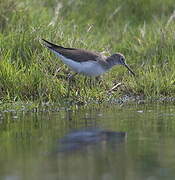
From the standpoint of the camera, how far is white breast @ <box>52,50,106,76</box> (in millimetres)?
9070

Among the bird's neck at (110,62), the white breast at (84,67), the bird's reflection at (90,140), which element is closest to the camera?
the bird's reflection at (90,140)

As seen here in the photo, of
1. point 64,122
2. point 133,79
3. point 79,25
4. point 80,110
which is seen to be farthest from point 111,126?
point 79,25

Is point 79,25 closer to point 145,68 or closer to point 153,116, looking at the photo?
point 145,68

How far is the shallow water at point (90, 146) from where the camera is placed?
523 centimetres

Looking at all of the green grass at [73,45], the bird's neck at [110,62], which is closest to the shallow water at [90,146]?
the green grass at [73,45]

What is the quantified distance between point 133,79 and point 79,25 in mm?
2654

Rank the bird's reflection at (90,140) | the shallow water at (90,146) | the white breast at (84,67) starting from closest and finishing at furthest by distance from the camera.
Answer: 1. the shallow water at (90,146)
2. the bird's reflection at (90,140)
3. the white breast at (84,67)

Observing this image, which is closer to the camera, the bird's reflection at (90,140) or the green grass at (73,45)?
the bird's reflection at (90,140)

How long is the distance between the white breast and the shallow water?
708mm

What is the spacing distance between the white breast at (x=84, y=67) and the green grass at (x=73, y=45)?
0.20m

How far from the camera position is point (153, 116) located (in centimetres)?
779

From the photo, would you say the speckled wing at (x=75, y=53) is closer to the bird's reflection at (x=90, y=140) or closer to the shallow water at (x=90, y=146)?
the shallow water at (x=90, y=146)

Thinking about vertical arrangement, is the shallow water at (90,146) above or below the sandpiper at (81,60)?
below

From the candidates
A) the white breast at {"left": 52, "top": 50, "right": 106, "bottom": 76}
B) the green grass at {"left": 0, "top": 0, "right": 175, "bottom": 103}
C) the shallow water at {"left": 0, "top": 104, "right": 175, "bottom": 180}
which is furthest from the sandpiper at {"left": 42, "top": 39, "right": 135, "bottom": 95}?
the shallow water at {"left": 0, "top": 104, "right": 175, "bottom": 180}
